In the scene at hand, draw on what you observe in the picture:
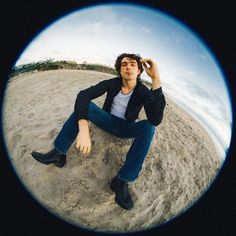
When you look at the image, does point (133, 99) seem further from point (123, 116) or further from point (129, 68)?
point (129, 68)

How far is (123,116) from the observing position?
155 inches

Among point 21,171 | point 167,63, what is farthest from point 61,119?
point 167,63

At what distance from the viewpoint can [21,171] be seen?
13.4 feet

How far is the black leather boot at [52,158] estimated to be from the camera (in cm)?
396

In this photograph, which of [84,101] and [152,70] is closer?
[152,70]

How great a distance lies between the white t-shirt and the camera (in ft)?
12.5

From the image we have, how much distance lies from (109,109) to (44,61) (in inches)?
43.1

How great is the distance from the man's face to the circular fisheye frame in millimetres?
163

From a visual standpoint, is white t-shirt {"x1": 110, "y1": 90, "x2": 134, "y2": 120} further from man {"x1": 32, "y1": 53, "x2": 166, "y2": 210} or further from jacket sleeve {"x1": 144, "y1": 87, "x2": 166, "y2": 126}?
jacket sleeve {"x1": 144, "y1": 87, "x2": 166, "y2": 126}

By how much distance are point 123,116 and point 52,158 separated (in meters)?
1.02

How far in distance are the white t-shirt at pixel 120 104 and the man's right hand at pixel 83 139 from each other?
476mm

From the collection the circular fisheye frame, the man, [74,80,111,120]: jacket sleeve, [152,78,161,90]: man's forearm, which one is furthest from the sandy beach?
[152,78,161,90]: man's forearm

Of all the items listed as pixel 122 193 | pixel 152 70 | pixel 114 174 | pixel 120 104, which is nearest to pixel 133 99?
pixel 120 104

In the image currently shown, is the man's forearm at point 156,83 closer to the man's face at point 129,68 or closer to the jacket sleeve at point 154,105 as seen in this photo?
the jacket sleeve at point 154,105
